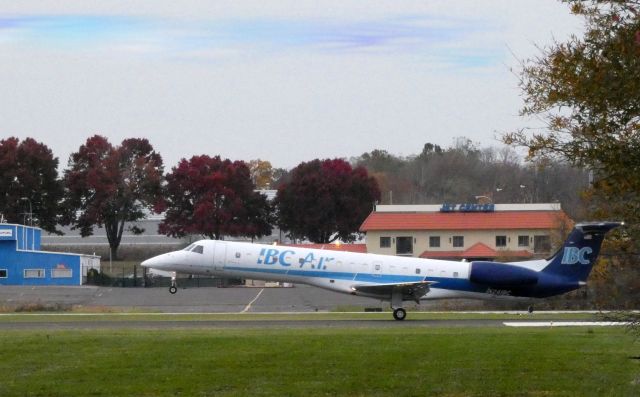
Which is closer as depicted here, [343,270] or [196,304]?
[343,270]

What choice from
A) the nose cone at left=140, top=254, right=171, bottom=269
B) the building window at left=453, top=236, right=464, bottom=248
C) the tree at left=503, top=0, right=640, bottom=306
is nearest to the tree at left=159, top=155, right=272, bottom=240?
the building window at left=453, top=236, right=464, bottom=248

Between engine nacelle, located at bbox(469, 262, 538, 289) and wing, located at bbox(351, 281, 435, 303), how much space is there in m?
1.65

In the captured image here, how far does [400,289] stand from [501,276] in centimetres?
366

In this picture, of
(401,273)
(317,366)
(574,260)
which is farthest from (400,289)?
(317,366)

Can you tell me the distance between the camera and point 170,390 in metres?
14.0

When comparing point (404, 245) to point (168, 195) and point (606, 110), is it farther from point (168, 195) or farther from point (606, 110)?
point (606, 110)

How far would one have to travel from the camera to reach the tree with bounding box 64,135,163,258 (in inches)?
3231

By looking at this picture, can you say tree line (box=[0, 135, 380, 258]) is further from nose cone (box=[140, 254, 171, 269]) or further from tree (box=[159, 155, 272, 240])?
nose cone (box=[140, 254, 171, 269])

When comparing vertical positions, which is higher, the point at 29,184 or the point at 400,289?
the point at 29,184

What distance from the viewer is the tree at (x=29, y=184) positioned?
82.6 m

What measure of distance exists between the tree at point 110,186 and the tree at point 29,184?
1.30 metres

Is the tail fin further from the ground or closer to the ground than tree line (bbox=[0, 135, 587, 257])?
closer to the ground

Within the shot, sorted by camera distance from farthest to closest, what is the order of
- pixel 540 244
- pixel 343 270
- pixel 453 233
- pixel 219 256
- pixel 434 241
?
1. pixel 434 241
2. pixel 453 233
3. pixel 540 244
4. pixel 219 256
5. pixel 343 270

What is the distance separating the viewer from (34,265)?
6209 centimetres
